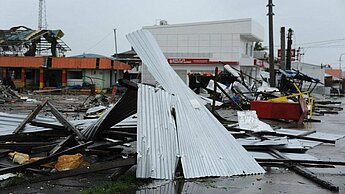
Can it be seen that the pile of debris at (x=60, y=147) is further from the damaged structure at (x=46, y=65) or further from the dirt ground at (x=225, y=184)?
the damaged structure at (x=46, y=65)

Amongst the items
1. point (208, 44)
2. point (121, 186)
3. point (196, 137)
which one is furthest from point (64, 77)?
point (121, 186)

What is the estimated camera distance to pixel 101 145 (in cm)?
816

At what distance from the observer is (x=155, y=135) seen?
686 centimetres

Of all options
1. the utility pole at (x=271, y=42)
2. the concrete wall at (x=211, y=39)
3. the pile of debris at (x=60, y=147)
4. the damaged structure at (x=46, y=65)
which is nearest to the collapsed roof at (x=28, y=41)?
the damaged structure at (x=46, y=65)

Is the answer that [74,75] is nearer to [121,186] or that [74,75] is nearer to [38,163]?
[38,163]

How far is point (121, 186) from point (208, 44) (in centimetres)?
4016

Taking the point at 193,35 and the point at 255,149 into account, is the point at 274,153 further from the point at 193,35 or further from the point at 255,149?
the point at 193,35

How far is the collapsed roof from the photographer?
157 ft

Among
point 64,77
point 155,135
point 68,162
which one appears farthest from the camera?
point 64,77

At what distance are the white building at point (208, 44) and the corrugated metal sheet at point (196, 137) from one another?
35014 mm

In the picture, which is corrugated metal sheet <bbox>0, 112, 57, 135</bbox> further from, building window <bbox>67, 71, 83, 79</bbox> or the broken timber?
building window <bbox>67, 71, 83, 79</bbox>

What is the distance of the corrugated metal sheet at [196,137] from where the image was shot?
687cm

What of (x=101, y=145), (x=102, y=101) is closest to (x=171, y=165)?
(x=101, y=145)

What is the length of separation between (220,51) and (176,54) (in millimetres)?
4943
